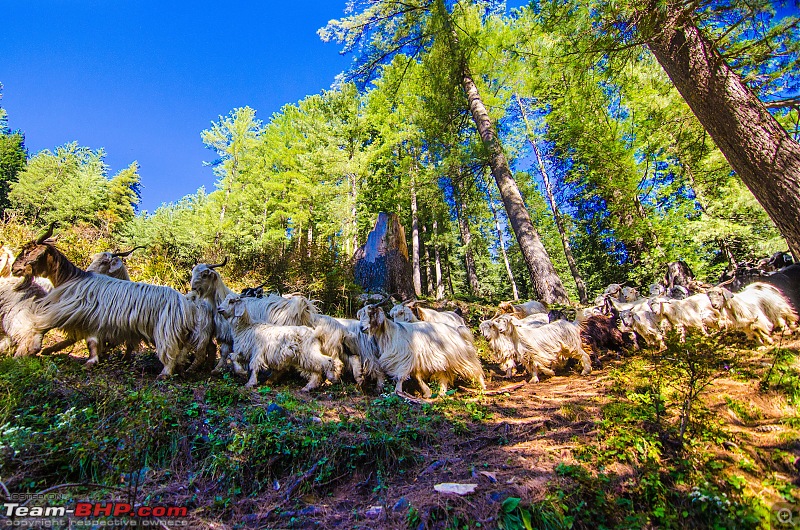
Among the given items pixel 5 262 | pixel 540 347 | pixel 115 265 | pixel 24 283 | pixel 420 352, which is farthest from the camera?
pixel 540 347

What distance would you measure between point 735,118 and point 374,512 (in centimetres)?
586

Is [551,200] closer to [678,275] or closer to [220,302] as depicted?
[678,275]

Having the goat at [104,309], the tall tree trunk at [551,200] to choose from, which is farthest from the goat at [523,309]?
the tall tree trunk at [551,200]

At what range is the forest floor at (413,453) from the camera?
2123 mm

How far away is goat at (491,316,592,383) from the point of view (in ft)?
20.8

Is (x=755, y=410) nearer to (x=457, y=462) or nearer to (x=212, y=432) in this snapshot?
(x=457, y=462)

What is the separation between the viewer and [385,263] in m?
11.5

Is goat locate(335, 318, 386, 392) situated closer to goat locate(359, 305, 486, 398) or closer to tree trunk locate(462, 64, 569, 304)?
goat locate(359, 305, 486, 398)

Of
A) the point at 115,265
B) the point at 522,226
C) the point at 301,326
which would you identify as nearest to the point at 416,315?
the point at 301,326

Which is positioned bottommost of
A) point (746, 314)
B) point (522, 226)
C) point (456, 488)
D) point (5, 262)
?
point (456, 488)

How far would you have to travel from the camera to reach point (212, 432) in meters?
3.12

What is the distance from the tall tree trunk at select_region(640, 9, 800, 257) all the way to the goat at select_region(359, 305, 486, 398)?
14.1 ft

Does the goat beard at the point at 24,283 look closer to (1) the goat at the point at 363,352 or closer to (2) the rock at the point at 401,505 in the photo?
(1) the goat at the point at 363,352

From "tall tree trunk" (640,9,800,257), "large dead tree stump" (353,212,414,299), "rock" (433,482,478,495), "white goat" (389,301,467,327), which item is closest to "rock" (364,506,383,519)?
"rock" (433,482,478,495)
